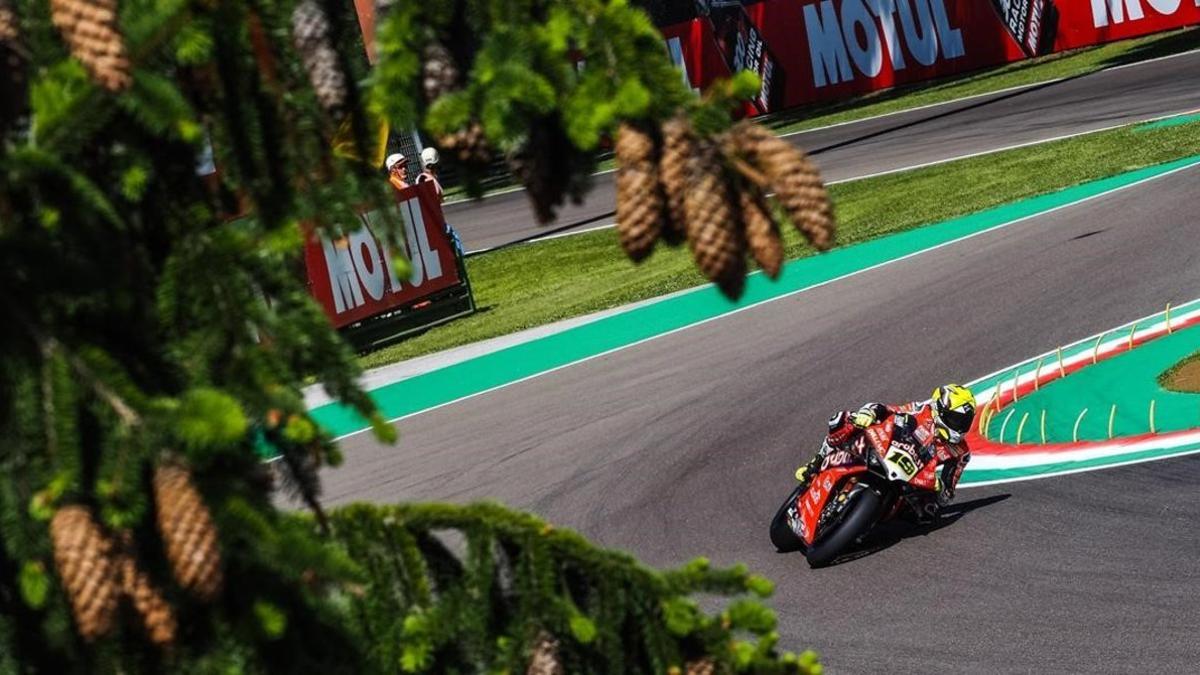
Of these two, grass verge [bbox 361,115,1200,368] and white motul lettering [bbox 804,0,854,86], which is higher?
white motul lettering [bbox 804,0,854,86]

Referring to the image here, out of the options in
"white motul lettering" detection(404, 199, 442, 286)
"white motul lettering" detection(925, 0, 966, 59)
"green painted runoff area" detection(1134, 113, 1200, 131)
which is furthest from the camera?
"white motul lettering" detection(925, 0, 966, 59)

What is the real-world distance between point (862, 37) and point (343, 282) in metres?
19.2

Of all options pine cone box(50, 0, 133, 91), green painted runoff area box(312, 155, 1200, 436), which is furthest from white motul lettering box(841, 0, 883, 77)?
pine cone box(50, 0, 133, 91)

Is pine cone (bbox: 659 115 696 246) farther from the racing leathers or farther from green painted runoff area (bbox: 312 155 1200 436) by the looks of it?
green painted runoff area (bbox: 312 155 1200 436)

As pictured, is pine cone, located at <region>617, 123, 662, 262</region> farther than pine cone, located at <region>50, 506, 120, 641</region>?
Yes

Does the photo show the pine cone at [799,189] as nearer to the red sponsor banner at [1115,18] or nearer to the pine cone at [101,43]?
the pine cone at [101,43]

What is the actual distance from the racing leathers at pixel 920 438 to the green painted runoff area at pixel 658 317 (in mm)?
6834

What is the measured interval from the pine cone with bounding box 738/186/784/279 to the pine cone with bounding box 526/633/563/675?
106 cm

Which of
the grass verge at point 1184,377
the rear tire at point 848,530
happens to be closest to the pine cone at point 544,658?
the rear tire at point 848,530

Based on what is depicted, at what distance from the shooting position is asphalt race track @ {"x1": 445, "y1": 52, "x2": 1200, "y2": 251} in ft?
97.3

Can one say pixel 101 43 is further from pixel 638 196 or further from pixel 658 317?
pixel 658 317

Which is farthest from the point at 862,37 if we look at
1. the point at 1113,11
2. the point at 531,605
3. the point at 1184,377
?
the point at 531,605

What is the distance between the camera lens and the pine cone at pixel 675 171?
8.14ft

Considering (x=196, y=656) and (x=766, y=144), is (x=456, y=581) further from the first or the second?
(x=766, y=144)
